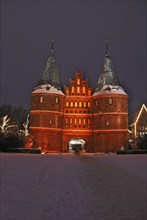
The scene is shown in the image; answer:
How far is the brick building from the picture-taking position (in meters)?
49.1

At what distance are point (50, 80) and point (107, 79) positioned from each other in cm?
1035

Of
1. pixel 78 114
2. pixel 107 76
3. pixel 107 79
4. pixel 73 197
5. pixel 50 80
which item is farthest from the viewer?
pixel 107 76

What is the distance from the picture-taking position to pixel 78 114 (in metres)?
52.2

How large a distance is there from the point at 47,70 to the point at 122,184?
45.1 metres

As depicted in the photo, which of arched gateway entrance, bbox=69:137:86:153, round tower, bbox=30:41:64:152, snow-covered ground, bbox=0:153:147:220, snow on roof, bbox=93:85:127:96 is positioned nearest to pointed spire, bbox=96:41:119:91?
snow on roof, bbox=93:85:127:96

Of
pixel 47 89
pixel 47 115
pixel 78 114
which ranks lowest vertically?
pixel 47 115

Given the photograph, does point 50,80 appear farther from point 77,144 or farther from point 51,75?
point 77,144

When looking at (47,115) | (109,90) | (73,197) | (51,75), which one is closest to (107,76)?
(109,90)

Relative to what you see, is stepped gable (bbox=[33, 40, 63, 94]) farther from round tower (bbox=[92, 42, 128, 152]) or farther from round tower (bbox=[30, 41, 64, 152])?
round tower (bbox=[92, 42, 128, 152])

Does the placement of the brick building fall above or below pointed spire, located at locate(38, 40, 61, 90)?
below

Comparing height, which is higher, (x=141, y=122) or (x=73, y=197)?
(x=141, y=122)

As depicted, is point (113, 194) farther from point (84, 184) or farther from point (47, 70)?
point (47, 70)

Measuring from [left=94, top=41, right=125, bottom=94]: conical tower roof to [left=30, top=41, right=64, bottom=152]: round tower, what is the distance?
290 inches

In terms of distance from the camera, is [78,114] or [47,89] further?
[78,114]
